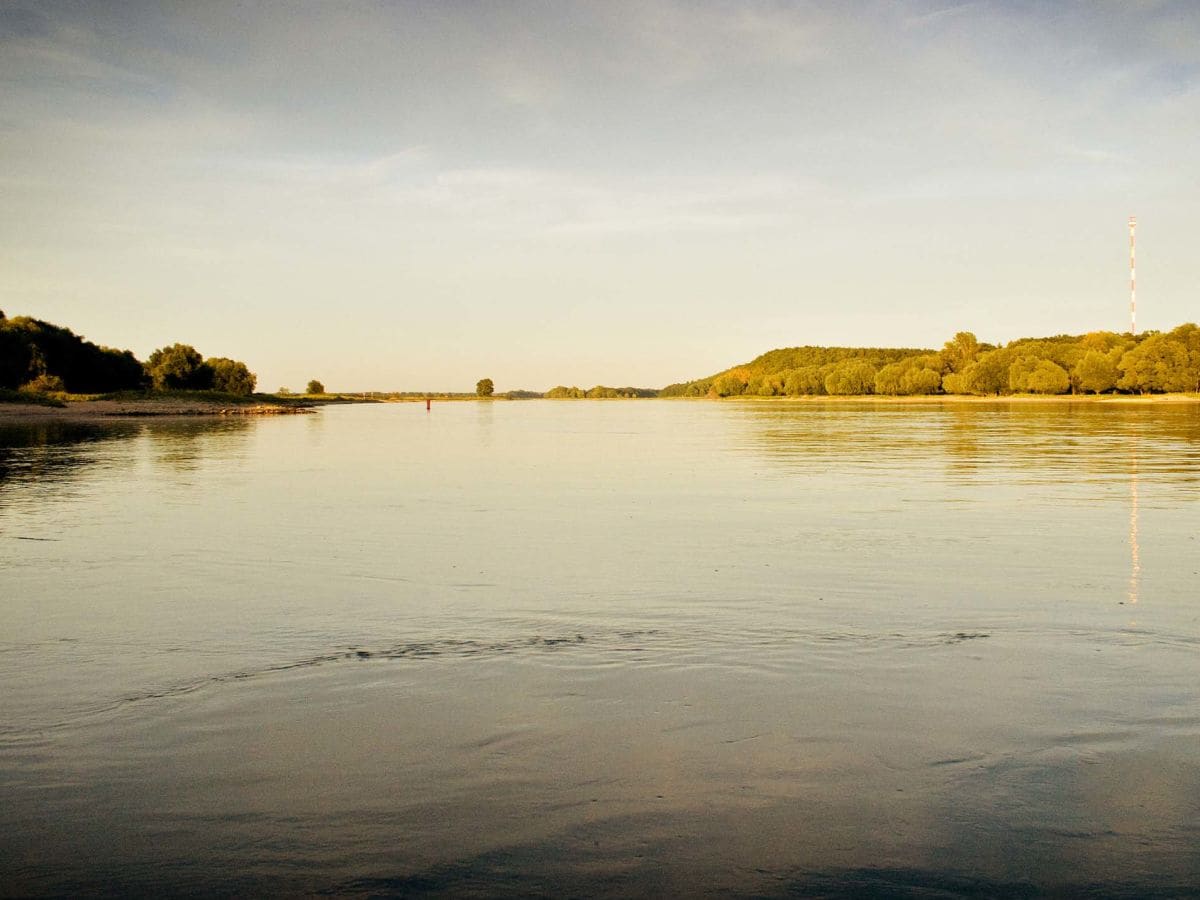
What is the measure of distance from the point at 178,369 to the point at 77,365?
26268 mm

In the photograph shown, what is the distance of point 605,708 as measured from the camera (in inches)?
367

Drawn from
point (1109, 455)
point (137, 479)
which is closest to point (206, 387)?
point (137, 479)

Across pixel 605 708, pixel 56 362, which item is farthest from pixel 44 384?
pixel 605 708

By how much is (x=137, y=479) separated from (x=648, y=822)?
117 ft

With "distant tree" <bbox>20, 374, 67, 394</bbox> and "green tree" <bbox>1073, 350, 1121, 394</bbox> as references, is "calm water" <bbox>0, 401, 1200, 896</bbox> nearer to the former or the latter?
"distant tree" <bbox>20, 374, 67, 394</bbox>

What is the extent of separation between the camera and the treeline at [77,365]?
135 metres

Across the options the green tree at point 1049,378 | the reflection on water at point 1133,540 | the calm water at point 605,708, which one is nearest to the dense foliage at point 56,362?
the calm water at point 605,708

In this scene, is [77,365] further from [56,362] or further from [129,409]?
[129,409]

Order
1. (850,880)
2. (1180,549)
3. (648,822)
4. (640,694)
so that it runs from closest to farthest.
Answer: (850,880) → (648,822) → (640,694) → (1180,549)

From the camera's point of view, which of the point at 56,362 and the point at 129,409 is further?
the point at 56,362

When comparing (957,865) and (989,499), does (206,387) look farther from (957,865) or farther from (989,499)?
(957,865)

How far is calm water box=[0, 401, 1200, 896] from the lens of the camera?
6301mm

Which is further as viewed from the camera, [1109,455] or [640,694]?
[1109,455]

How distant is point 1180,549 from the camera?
747 inches
